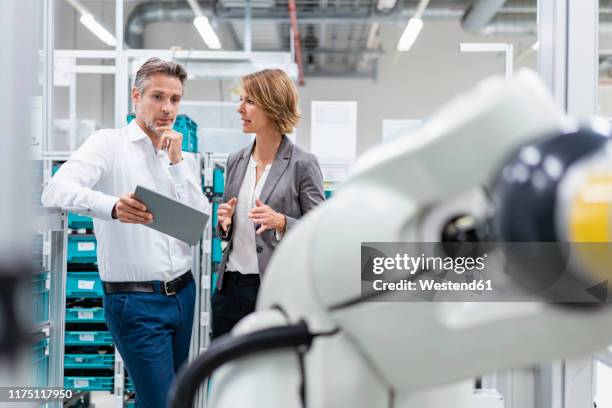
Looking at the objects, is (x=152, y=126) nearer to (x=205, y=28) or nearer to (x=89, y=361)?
(x=89, y=361)

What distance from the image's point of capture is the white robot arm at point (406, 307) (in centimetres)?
42

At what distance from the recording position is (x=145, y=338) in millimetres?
1868

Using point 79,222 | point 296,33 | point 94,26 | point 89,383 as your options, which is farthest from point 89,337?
point 296,33

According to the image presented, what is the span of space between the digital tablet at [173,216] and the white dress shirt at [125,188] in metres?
0.21

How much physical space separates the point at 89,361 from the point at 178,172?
7.72ft

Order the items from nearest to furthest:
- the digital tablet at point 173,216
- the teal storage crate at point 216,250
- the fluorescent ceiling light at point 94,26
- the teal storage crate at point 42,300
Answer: the digital tablet at point 173,216 < the teal storage crate at point 42,300 < the teal storage crate at point 216,250 < the fluorescent ceiling light at point 94,26

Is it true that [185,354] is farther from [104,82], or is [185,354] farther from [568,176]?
[104,82]

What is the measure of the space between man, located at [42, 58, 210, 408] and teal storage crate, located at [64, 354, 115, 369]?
199 cm

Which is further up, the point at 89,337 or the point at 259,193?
the point at 259,193

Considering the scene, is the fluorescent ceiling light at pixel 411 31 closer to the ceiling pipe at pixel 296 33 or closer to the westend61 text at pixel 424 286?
the ceiling pipe at pixel 296 33

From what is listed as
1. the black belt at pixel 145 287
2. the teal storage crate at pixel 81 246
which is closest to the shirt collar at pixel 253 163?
the black belt at pixel 145 287

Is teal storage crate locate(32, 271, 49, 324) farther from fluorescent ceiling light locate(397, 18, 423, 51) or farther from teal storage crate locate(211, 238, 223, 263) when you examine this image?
fluorescent ceiling light locate(397, 18, 423, 51)

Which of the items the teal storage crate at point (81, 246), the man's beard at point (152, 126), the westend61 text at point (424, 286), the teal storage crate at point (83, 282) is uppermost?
the man's beard at point (152, 126)

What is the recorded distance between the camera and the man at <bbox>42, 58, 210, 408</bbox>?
1.87 meters
